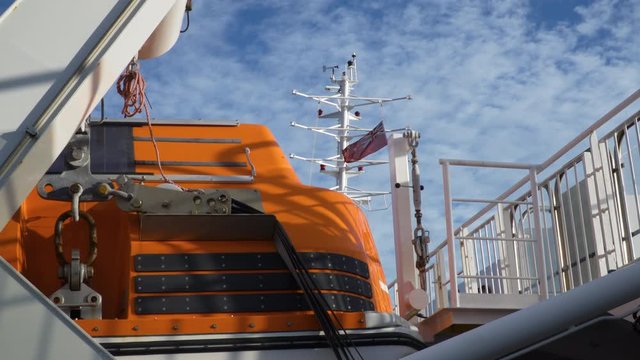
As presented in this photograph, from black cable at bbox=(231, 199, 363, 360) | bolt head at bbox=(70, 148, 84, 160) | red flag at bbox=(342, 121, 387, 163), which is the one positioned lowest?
black cable at bbox=(231, 199, 363, 360)

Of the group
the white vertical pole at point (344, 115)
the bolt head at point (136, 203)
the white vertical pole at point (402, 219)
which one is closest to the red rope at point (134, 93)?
the bolt head at point (136, 203)

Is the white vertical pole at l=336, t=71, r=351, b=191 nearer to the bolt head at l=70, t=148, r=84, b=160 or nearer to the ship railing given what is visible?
the ship railing

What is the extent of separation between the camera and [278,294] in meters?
5.20

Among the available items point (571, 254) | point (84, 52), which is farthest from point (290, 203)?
point (571, 254)

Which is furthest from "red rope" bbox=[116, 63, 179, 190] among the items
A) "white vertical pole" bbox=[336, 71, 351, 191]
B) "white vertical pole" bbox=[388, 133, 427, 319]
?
"white vertical pole" bbox=[336, 71, 351, 191]

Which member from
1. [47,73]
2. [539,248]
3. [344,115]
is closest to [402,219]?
[539,248]

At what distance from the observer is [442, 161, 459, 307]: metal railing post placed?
6438mm

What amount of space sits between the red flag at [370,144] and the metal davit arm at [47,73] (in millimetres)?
4388

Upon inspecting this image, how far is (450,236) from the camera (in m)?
6.73

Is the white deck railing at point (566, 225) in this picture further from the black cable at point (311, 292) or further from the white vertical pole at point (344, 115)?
the white vertical pole at point (344, 115)

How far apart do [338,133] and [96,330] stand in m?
14.2

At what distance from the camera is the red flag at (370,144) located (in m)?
8.37

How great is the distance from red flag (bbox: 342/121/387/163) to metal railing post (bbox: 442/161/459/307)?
1.33 metres

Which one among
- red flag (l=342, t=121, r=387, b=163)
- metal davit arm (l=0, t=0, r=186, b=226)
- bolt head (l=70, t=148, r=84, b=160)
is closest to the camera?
metal davit arm (l=0, t=0, r=186, b=226)
